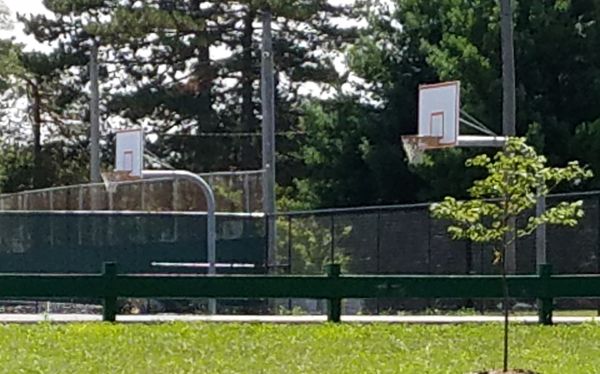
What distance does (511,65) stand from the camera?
1136 inches

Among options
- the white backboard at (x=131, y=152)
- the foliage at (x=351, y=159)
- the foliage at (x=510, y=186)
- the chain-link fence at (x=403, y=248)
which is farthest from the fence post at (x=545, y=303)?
the foliage at (x=351, y=159)

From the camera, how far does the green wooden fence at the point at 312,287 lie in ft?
66.5

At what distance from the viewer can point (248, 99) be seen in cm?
5669

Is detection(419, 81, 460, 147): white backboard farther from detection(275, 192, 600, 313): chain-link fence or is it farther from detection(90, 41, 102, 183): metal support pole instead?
detection(90, 41, 102, 183): metal support pole

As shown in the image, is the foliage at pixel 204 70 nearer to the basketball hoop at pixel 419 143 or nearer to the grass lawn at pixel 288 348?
the basketball hoop at pixel 419 143

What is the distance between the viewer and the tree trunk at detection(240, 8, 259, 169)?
2167 inches

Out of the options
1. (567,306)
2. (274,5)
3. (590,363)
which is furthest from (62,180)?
(590,363)

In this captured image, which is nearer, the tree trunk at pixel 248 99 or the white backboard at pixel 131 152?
the white backboard at pixel 131 152

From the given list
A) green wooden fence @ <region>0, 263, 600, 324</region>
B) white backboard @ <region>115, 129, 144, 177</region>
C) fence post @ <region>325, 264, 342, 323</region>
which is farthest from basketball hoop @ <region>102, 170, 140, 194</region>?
fence post @ <region>325, 264, 342, 323</region>

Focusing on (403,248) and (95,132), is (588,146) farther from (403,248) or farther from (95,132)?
(95,132)

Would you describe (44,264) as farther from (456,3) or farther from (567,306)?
(456,3)

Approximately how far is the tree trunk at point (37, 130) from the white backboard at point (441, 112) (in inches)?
1278

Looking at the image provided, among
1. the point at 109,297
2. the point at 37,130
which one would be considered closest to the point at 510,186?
the point at 109,297

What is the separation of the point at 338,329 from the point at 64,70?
133 ft
